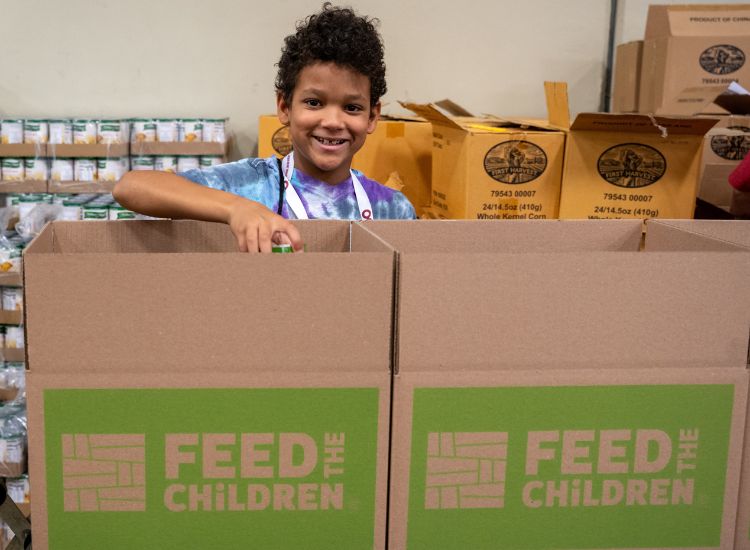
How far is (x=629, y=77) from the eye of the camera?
3248mm

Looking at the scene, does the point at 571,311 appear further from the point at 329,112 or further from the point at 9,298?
the point at 9,298

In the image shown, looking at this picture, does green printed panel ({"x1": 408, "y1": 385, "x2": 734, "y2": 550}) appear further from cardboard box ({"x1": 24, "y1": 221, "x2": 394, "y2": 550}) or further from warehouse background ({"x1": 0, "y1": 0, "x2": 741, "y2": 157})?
warehouse background ({"x1": 0, "y1": 0, "x2": 741, "y2": 157})

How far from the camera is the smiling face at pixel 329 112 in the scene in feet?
5.37

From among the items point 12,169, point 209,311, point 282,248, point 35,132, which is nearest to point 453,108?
point 282,248

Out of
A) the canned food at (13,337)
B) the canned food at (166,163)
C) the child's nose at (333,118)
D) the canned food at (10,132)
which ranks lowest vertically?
the canned food at (13,337)

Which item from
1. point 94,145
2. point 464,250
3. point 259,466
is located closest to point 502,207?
point 464,250

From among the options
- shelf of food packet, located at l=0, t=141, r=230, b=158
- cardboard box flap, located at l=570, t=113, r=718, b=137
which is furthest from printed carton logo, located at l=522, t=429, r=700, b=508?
shelf of food packet, located at l=0, t=141, r=230, b=158

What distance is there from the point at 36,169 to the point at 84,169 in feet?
0.71

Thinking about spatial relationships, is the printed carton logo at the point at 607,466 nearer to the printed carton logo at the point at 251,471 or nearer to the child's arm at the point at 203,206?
the printed carton logo at the point at 251,471

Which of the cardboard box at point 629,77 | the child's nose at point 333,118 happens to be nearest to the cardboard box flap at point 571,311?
the child's nose at point 333,118

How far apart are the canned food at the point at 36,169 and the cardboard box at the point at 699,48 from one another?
2.49 meters

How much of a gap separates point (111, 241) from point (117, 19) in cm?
312

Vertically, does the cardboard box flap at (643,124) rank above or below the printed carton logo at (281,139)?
above

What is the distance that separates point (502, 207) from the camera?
210 cm
